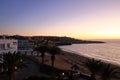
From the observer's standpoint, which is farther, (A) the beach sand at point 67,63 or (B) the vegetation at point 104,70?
(A) the beach sand at point 67,63

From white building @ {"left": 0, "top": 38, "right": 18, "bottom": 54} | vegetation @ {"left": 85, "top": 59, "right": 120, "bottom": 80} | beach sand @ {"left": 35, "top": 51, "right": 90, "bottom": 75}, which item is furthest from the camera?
beach sand @ {"left": 35, "top": 51, "right": 90, "bottom": 75}

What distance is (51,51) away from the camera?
4156cm

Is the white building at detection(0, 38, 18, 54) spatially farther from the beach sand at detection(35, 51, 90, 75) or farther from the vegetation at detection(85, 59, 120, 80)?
the vegetation at detection(85, 59, 120, 80)

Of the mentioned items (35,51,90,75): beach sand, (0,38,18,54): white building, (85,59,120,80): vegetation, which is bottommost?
(35,51,90,75): beach sand

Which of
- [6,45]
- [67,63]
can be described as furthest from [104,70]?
[67,63]

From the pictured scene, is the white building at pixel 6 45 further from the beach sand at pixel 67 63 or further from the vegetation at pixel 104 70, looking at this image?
the vegetation at pixel 104 70

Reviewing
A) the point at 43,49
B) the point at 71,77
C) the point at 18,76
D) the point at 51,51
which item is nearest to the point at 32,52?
the point at 43,49

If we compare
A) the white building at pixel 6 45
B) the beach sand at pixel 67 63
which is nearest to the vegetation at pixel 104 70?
the white building at pixel 6 45

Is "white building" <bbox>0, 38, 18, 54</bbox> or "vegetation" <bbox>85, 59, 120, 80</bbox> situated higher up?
"white building" <bbox>0, 38, 18, 54</bbox>

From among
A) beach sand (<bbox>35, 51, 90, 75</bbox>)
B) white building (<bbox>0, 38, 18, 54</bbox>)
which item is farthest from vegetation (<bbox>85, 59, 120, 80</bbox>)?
beach sand (<bbox>35, 51, 90, 75</bbox>)

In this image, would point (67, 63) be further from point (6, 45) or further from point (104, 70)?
point (104, 70)

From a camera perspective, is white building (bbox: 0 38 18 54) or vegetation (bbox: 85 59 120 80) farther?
white building (bbox: 0 38 18 54)

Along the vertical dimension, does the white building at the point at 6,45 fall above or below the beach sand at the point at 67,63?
above

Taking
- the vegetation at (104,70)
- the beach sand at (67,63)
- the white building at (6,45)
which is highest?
the white building at (6,45)
